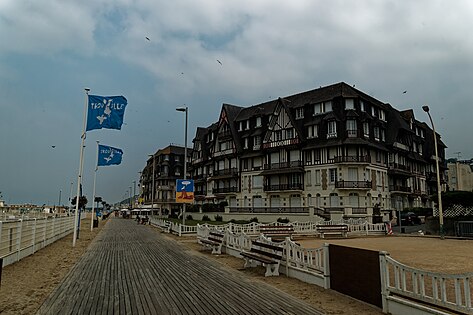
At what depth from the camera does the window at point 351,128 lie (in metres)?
42.2

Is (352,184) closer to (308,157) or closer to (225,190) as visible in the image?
(308,157)

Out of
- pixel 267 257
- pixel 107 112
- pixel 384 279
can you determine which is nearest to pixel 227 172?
pixel 107 112

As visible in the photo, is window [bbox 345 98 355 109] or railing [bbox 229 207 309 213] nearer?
railing [bbox 229 207 309 213]

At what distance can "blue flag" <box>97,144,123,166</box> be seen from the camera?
83.1 ft

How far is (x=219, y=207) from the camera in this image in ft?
173

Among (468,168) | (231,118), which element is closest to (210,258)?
(231,118)

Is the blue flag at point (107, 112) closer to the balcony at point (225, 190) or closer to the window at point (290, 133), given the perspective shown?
the window at point (290, 133)

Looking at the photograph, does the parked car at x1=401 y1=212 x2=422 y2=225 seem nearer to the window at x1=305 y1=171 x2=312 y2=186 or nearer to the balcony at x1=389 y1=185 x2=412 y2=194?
the balcony at x1=389 y1=185 x2=412 y2=194

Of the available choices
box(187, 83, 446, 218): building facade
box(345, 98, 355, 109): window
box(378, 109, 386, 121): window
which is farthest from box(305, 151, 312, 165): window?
box(378, 109, 386, 121): window

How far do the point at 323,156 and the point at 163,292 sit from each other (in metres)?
37.2

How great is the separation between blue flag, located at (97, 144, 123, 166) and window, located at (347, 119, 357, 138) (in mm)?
26681

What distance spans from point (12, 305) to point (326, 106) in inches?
1642

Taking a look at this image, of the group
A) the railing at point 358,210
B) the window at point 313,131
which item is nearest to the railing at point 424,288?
the railing at point 358,210

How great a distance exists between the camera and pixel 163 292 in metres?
8.50
